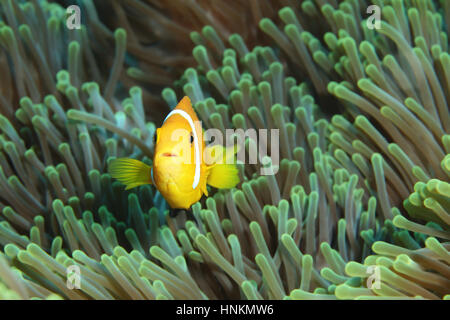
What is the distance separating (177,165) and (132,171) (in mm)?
341

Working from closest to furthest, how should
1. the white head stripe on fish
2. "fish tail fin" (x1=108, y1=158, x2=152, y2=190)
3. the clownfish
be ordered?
the clownfish
the white head stripe on fish
"fish tail fin" (x1=108, y1=158, x2=152, y2=190)

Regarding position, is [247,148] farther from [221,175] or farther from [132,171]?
[132,171]

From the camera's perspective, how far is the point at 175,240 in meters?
1.47

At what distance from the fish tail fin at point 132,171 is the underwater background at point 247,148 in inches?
8.8

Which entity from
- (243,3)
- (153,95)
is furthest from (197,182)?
(243,3)

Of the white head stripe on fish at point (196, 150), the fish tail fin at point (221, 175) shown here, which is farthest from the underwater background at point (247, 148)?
the white head stripe on fish at point (196, 150)

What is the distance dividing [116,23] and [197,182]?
146 cm

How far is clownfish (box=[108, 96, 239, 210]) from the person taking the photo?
0.94 meters

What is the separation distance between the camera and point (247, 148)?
5.24ft

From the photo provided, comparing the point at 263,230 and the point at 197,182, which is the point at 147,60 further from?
the point at 197,182

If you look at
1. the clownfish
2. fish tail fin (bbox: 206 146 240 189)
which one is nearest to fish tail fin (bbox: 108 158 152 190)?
the clownfish

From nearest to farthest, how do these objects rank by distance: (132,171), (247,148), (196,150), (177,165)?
(177,165)
(196,150)
(132,171)
(247,148)

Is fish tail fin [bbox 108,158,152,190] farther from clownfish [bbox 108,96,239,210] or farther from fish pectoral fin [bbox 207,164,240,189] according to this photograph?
fish pectoral fin [bbox 207,164,240,189]

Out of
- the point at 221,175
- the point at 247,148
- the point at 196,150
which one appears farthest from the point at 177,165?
the point at 247,148
